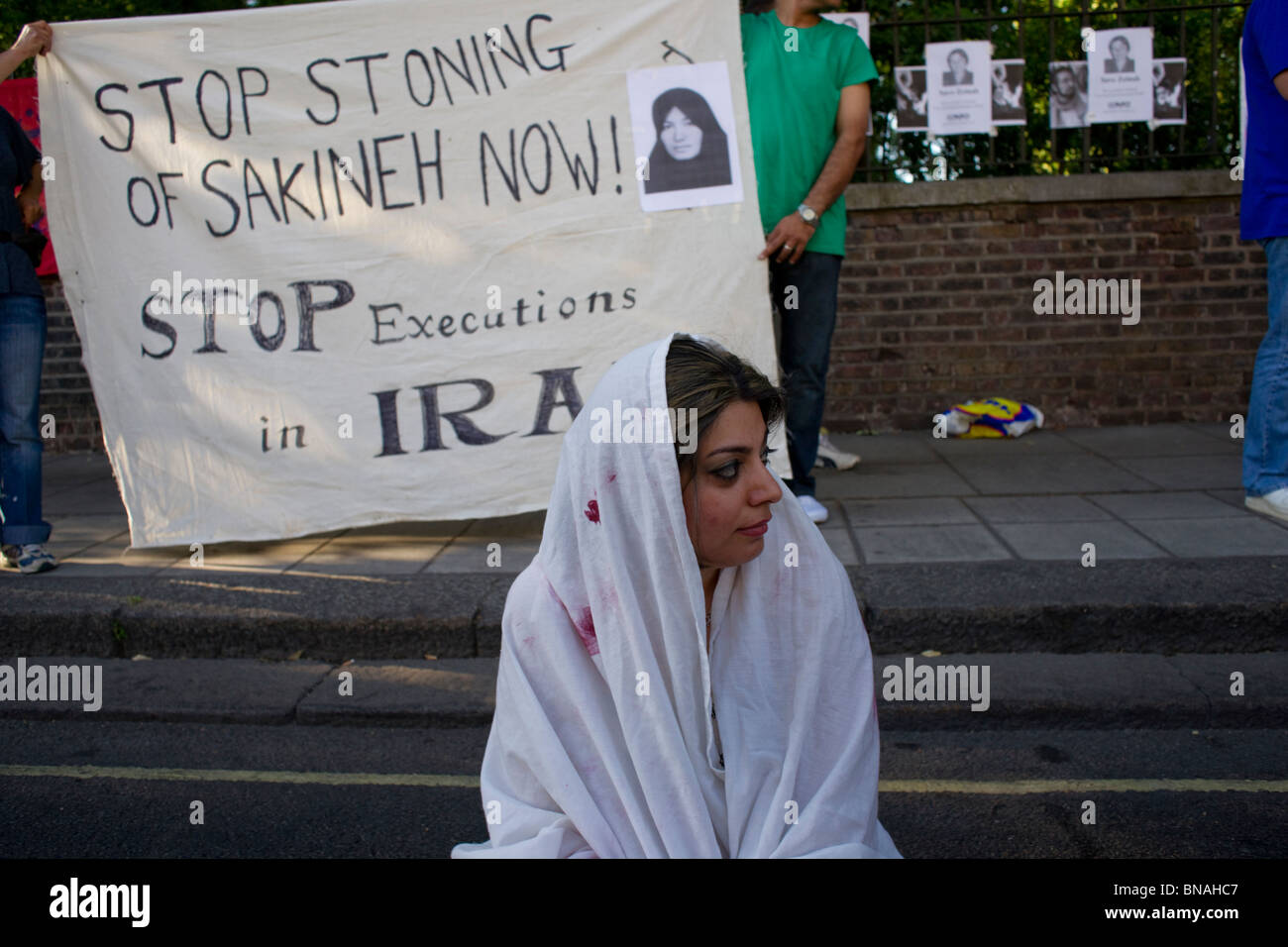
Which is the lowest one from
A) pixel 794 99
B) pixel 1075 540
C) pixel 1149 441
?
pixel 1149 441

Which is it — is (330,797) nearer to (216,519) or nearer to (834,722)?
(834,722)

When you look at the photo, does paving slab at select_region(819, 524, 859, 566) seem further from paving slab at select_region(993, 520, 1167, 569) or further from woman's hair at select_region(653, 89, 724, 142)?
woman's hair at select_region(653, 89, 724, 142)

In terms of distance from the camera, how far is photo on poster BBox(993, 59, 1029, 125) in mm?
7594

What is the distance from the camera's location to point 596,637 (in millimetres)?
1801

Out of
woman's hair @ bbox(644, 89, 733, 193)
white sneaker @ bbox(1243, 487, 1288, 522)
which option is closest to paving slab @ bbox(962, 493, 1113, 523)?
white sneaker @ bbox(1243, 487, 1288, 522)

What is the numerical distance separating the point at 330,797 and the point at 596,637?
5.99ft

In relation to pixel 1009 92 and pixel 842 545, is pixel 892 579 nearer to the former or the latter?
pixel 842 545

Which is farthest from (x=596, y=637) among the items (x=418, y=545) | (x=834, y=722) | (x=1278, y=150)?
(x=1278, y=150)

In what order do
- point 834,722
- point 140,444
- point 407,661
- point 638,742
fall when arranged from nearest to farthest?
point 638,742
point 834,722
point 407,661
point 140,444

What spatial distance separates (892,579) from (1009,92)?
4.63 metres

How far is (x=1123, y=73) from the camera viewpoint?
7.55 metres

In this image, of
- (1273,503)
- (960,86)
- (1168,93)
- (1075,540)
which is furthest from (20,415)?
(1168,93)

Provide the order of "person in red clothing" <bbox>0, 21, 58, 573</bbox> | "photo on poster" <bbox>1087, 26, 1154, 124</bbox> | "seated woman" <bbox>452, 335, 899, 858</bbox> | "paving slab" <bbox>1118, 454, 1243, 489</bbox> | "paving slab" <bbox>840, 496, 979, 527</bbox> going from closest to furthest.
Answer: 1. "seated woman" <bbox>452, 335, 899, 858</bbox>
2. "person in red clothing" <bbox>0, 21, 58, 573</bbox>
3. "paving slab" <bbox>840, 496, 979, 527</bbox>
4. "paving slab" <bbox>1118, 454, 1243, 489</bbox>
5. "photo on poster" <bbox>1087, 26, 1154, 124</bbox>

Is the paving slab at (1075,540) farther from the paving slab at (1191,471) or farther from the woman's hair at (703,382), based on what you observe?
the woman's hair at (703,382)
